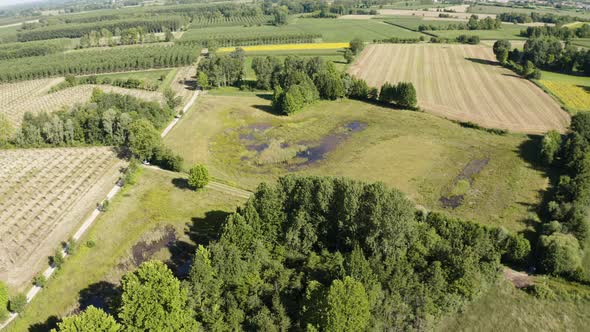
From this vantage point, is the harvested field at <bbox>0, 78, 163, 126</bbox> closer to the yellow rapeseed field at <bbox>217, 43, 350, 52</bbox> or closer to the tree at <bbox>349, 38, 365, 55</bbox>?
the yellow rapeseed field at <bbox>217, 43, 350, 52</bbox>

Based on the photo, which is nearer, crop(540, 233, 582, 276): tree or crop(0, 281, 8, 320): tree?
crop(0, 281, 8, 320): tree

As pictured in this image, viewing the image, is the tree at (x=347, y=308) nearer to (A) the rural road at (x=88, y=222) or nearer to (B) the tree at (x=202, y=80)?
(A) the rural road at (x=88, y=222)

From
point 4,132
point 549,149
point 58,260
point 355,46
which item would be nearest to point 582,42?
point 355,46

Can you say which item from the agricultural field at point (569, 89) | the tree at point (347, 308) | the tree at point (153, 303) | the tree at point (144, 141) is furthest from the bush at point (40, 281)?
the agricultural field at point (569, 89)

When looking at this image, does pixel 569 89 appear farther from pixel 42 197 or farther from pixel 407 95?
pixel 42 197

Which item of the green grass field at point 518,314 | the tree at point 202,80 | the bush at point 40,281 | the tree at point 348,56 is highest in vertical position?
the tree at point 348,56

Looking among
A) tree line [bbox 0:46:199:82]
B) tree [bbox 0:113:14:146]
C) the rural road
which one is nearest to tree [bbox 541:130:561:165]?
the rural road
